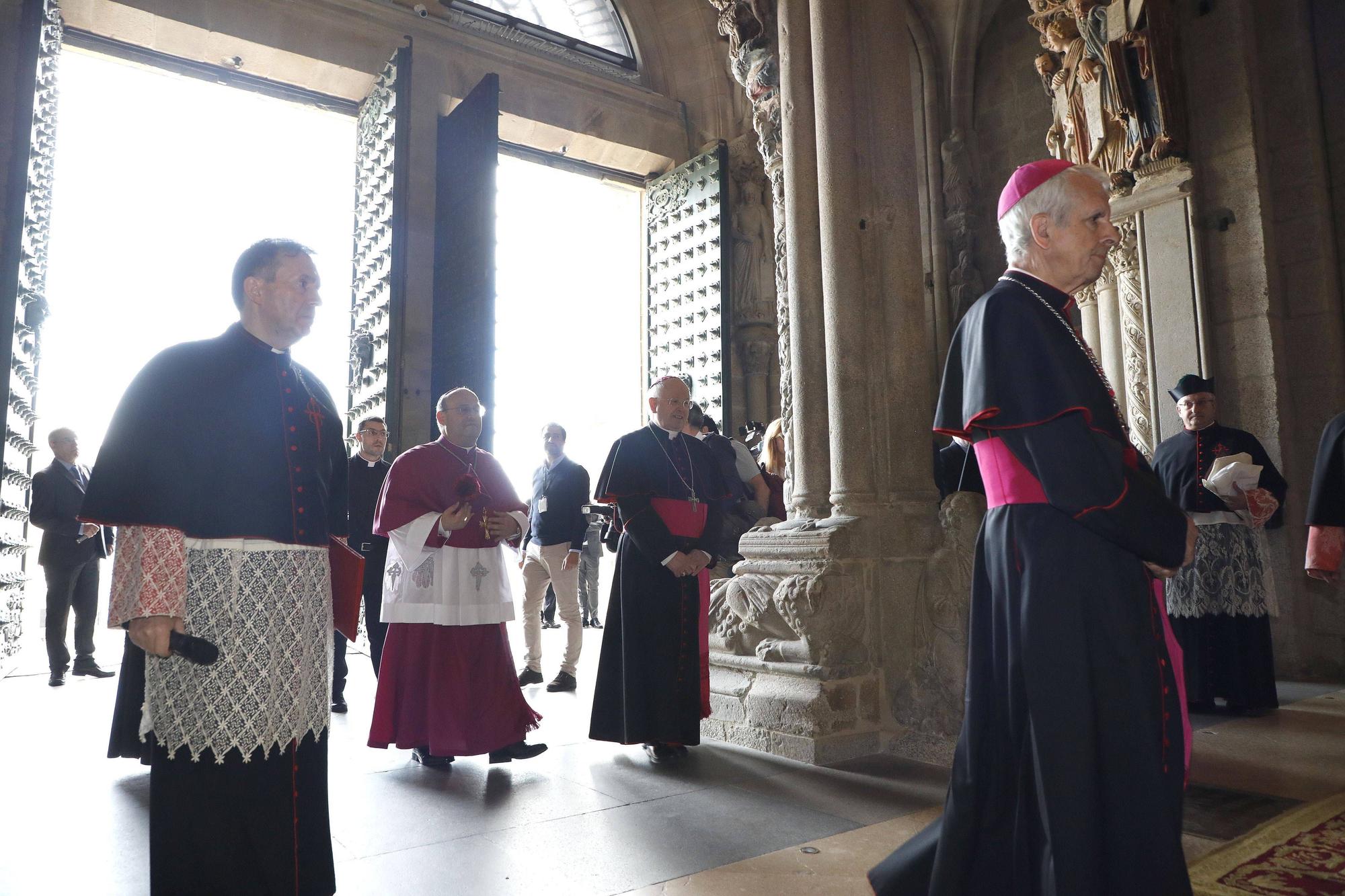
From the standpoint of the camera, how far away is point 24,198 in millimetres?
7648

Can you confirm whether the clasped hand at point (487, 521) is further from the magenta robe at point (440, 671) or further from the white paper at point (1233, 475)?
the white paper at point (1233, 475)

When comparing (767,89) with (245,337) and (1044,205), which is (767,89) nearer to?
(1044,205)

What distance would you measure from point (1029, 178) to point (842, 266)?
8.20ft

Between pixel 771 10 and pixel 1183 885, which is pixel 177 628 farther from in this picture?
pixel 771 10

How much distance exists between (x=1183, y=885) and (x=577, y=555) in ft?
16.8

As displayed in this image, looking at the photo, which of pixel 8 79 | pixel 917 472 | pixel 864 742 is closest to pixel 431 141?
pixel 8 79

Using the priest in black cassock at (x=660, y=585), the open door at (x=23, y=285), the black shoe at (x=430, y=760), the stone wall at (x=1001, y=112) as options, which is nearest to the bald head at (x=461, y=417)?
the priest in black cassock at (x=660, y=585)

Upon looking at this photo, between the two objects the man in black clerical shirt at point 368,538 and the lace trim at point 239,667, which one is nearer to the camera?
the lace trim at point 239,667

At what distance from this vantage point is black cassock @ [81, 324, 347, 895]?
208cm

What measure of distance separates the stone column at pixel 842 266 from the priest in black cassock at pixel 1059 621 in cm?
239

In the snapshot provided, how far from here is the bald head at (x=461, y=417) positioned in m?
4.52

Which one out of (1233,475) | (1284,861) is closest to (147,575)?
(1284,861)

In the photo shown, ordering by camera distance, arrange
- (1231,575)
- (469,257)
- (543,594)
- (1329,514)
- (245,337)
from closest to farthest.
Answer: (245,337) < (1329,514) < (1231,575) < (543,594) < (469,257)

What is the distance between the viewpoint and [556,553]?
6.66m
